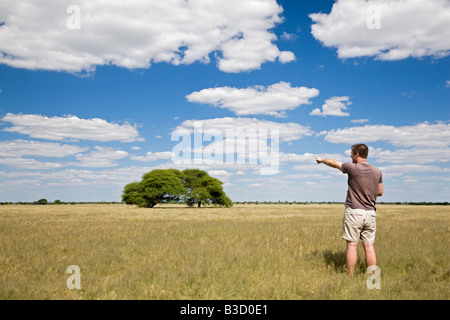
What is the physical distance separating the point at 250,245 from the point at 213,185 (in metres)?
66.1

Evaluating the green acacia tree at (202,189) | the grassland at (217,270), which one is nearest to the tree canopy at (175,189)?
the green acacia tree at (202,189)

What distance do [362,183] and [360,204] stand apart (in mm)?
441

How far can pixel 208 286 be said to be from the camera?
620 cm

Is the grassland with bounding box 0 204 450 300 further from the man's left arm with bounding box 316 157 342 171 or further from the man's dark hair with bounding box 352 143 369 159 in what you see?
the man's dark hair with bounding box 352 143 369 159

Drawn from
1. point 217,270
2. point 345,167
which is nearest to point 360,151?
point 345,167

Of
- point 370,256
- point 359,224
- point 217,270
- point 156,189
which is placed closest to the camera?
point 359,224

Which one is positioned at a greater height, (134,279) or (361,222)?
(361,222)

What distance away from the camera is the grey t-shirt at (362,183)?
6.65m

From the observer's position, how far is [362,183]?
6652mm

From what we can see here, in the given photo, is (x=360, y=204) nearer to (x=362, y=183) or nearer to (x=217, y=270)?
(x=362, y=183)

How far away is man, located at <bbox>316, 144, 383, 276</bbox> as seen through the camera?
662 cm

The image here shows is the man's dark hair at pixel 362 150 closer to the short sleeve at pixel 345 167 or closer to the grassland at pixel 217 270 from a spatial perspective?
the short sleeve at pixel 345 167

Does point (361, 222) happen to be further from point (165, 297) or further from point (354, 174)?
point (165, 297)
